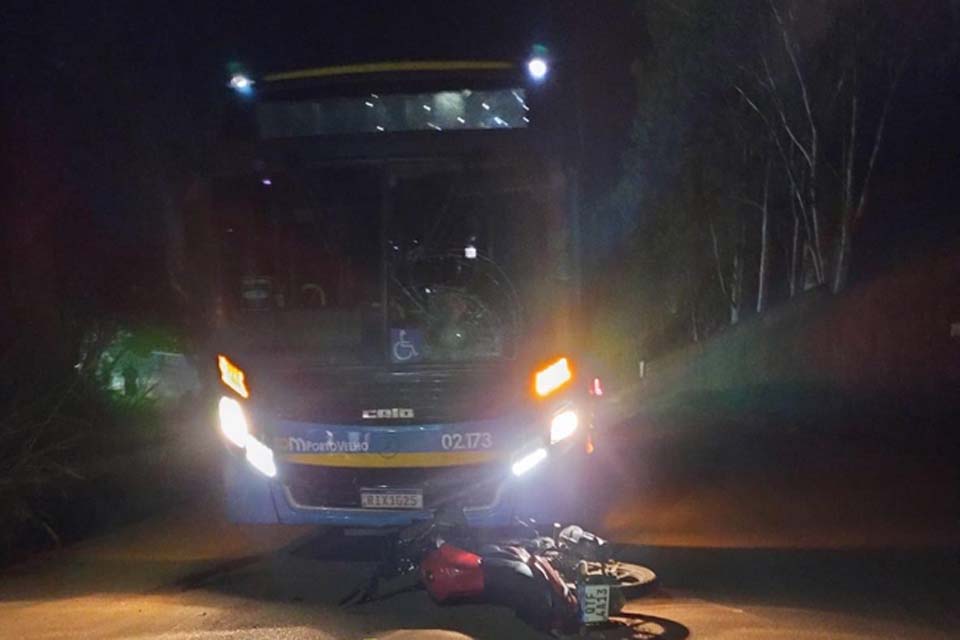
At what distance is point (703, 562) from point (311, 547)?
322 centimetres

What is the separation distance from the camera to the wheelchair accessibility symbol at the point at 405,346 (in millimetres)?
9289

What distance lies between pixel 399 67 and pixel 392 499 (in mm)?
3227

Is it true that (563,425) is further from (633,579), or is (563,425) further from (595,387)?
(633,579)

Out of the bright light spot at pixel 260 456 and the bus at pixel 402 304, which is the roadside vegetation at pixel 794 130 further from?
the bright light spot at pixel 260 456

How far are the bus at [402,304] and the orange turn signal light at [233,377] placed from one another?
15 mm

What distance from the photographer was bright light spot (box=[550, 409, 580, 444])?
9.19m

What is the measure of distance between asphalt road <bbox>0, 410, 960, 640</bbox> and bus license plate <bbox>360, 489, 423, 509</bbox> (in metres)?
0.55

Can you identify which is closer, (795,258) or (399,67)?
(399,67)

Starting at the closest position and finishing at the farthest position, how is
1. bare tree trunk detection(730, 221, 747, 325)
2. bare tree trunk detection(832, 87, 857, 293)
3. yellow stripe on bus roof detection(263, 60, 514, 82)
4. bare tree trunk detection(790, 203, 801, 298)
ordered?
yellow stripe on bus roof detection(263, 60, 514, 82)
bare tree trunk detection(832, 87, 857, 293)
bare tree trunk detection(790, 203, 801, 298)
bare tree trunk detection(730, 221, 747, 325)

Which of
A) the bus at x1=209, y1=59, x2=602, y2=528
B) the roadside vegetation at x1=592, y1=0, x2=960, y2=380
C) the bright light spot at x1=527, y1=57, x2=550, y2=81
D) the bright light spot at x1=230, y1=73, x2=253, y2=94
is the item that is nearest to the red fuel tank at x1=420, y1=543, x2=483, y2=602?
the bus at x1=209, y1=59, x2=602, y2=528

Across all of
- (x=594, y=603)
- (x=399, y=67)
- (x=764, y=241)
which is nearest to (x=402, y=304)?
(x=399, y=67)

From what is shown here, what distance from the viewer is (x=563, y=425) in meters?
9.25

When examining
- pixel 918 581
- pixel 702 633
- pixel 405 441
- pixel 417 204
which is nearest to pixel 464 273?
pixel 417 204

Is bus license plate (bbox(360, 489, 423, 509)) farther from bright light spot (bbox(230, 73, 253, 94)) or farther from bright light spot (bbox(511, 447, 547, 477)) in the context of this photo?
bright light spot (bbox(230, 73, 253, 94))
